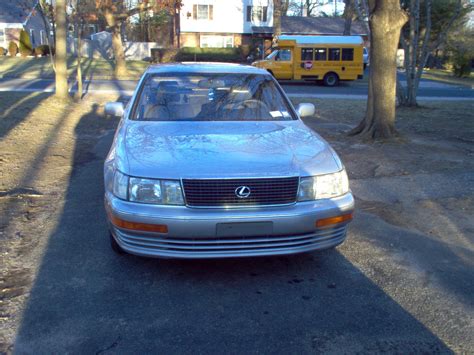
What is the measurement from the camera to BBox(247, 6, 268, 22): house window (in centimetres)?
4803

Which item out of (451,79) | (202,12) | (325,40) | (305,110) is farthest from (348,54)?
(202,12)

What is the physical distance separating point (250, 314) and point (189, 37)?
155 feet

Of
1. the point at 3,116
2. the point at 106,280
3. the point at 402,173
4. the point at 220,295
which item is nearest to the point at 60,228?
the point at 106,280

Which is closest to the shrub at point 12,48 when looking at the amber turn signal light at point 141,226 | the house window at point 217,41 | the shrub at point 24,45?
the shrub at point 24,45

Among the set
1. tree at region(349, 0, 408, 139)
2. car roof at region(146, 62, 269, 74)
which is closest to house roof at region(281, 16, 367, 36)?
Result: tree at region(349, 0, 408, 139)

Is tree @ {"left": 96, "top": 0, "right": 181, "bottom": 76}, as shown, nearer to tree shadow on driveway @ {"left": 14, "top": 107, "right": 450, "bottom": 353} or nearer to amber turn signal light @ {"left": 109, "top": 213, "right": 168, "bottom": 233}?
tree shadow on driveway @ {"left": 14, "top": 107, "right": 450, "bottom": 353}

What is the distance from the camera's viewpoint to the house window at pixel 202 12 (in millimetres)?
47344

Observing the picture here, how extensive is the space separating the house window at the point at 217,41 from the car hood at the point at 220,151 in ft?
148

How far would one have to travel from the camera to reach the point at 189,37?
48469mm

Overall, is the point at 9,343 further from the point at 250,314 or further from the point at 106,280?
the point at 250,314

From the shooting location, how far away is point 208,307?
3.62m

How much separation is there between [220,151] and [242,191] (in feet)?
1.61

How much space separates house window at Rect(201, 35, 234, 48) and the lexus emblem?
46411mm

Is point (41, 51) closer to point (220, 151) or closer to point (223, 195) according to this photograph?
point (220, 151)
